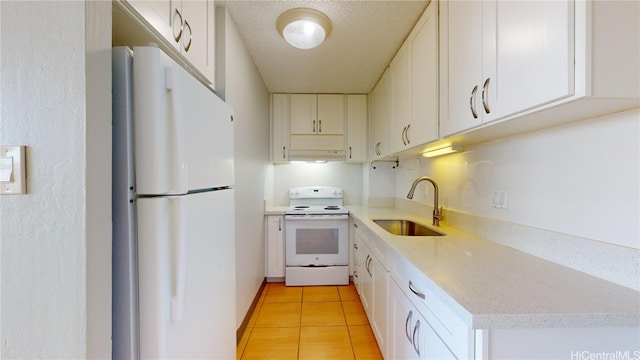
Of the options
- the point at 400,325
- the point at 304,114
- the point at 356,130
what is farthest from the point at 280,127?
the point at 400,325

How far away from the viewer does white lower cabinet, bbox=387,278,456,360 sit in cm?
94

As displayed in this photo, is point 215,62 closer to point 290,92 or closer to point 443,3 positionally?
point 443,3

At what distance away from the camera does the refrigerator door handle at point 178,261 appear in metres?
0.86

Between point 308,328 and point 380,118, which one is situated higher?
point 380,118

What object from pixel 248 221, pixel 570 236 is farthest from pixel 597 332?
pixel 248 221

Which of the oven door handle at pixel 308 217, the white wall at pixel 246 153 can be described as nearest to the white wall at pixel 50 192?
the white wall at pixel 246 153

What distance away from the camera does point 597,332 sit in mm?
725

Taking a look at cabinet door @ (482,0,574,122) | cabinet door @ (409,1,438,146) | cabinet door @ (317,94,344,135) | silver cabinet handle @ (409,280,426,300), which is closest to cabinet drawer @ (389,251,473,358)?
silver cabinet handle @ (409,280,426,300)

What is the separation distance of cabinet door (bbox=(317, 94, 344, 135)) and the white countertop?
7.45 ft

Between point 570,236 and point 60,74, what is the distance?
70.6 inches

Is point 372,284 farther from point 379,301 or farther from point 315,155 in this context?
point 315,155

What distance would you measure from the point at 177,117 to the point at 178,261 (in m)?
0.48

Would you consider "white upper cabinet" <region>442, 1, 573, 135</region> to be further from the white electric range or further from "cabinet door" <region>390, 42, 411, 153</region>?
the white electric range

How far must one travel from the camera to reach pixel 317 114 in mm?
3279
